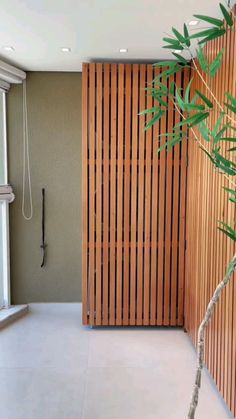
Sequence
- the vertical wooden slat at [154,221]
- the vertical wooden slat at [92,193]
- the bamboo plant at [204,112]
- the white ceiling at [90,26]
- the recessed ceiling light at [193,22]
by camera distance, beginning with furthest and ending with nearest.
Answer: the vertical wooden slat at [154,221] → the vertical wooden slat at [92,193] → the recessed ceiling light at [193,22] → the white ceiling at [90,26] → the bamboo plant at [204,112]

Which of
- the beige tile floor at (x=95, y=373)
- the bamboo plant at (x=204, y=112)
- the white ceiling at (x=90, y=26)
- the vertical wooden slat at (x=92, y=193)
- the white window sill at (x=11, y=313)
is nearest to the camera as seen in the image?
the bamboo plant at (x=204, y=112)

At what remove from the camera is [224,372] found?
114 inches

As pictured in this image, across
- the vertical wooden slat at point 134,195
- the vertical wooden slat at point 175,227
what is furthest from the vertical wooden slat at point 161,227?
the vertical wooden slat at point 134,195

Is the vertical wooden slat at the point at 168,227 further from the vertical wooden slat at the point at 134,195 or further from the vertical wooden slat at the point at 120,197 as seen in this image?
the vertical wooden slat at the point at 120,197

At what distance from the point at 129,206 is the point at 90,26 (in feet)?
6.56

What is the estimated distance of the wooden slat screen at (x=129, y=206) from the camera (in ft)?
13.6

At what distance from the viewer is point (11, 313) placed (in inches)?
182

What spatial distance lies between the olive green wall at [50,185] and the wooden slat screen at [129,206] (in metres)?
0.71

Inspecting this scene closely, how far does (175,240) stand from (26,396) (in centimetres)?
232

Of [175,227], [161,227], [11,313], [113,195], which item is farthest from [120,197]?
[11,313]

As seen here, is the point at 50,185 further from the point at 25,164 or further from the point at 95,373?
the point at 95,373

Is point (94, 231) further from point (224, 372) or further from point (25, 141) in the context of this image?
point (224, 372)

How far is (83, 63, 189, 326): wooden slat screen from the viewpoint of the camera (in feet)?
13.6

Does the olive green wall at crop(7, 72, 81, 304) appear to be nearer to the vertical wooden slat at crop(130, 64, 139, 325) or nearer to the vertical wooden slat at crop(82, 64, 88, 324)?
the vertical wooden slat at crop(82, 64, 88, 324)
